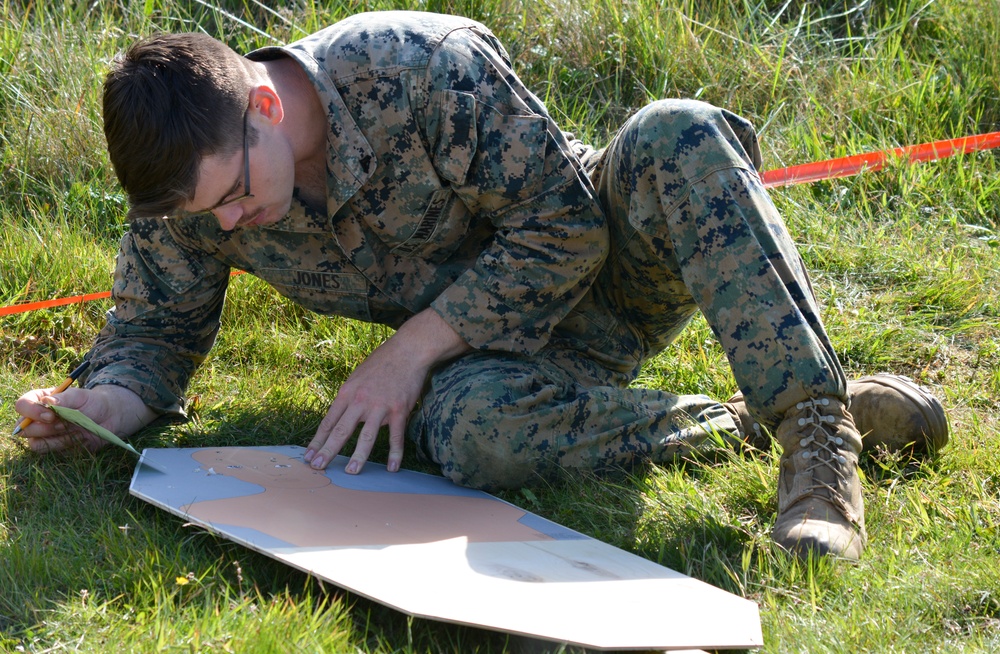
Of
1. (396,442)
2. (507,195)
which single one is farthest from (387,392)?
(507,195)

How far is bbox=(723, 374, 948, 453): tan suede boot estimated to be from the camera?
249 cm

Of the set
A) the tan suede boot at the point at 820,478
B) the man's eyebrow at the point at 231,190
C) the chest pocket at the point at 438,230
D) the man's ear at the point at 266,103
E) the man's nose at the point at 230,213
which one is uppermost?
the man's ear at the point at 266,103

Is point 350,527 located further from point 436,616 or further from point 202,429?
point 202,429

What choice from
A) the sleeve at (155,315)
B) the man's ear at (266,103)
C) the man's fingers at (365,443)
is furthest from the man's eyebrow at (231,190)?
the man's fingers at (365,443)

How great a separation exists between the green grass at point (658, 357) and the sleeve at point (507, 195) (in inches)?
17.6

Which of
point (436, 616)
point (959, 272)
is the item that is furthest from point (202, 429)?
point (959, 272)

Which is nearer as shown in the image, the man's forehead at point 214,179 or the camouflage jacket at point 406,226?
the man's forehead at point 214,179

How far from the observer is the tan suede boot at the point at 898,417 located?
2486mm

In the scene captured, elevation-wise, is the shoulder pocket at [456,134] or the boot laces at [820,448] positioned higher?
the shoulder pocket at [456,134]

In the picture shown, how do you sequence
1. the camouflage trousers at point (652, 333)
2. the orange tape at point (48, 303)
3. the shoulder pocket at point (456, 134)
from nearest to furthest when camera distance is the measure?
the camouflage trousers at point (652, 333) < the shoulder pocket at point (456, 134) < the orange tape at point (48, 303)

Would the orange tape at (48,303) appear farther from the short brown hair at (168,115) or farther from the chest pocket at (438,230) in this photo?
the short brown hair at (168,115)

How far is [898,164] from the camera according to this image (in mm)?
4023

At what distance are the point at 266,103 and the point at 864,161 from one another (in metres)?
2.61

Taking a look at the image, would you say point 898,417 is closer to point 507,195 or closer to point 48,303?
point 507,195
